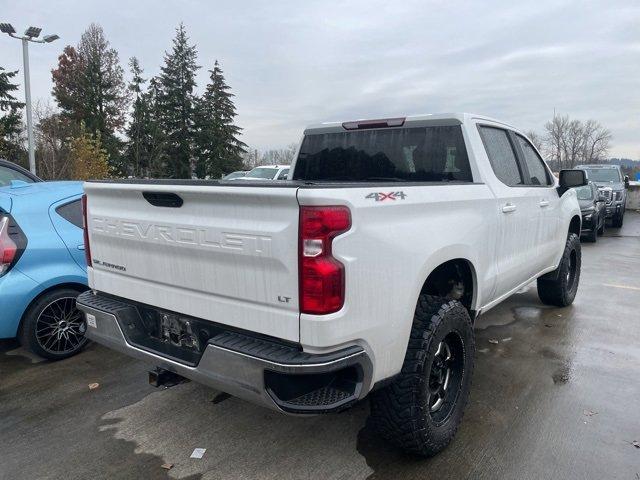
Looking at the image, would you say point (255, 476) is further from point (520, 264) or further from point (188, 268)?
point (520, 264)

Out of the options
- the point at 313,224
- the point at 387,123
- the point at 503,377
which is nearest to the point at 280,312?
the point at 313,224

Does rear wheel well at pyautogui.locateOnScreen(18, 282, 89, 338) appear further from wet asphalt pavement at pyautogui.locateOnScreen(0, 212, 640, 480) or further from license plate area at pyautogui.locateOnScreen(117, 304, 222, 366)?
license plate area at pyautogui.locateOnScreen(117, 304, 222, 366)

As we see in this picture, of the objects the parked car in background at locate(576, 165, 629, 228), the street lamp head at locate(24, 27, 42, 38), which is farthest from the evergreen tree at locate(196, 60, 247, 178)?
the parked car in background at locate(576, 165, 629, 228)

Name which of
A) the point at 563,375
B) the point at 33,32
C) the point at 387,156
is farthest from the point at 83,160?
the point at 563,375

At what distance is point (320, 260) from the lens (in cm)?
209

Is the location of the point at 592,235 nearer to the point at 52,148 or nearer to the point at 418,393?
the point at 418,393

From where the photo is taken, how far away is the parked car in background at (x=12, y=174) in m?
6.08

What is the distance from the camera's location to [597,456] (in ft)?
9.38

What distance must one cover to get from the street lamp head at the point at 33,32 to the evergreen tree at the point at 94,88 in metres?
20.7

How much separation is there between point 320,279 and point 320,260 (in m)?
0.08

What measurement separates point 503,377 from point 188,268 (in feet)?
9.11

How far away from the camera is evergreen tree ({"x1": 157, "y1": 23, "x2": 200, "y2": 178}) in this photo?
41.6 meters

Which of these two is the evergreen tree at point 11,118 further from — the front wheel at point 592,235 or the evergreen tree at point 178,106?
the front wheel at point 592,235

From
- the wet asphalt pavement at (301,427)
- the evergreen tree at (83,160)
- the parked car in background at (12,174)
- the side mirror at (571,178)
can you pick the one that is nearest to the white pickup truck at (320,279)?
the wet asphalt pavement at (301,427)
